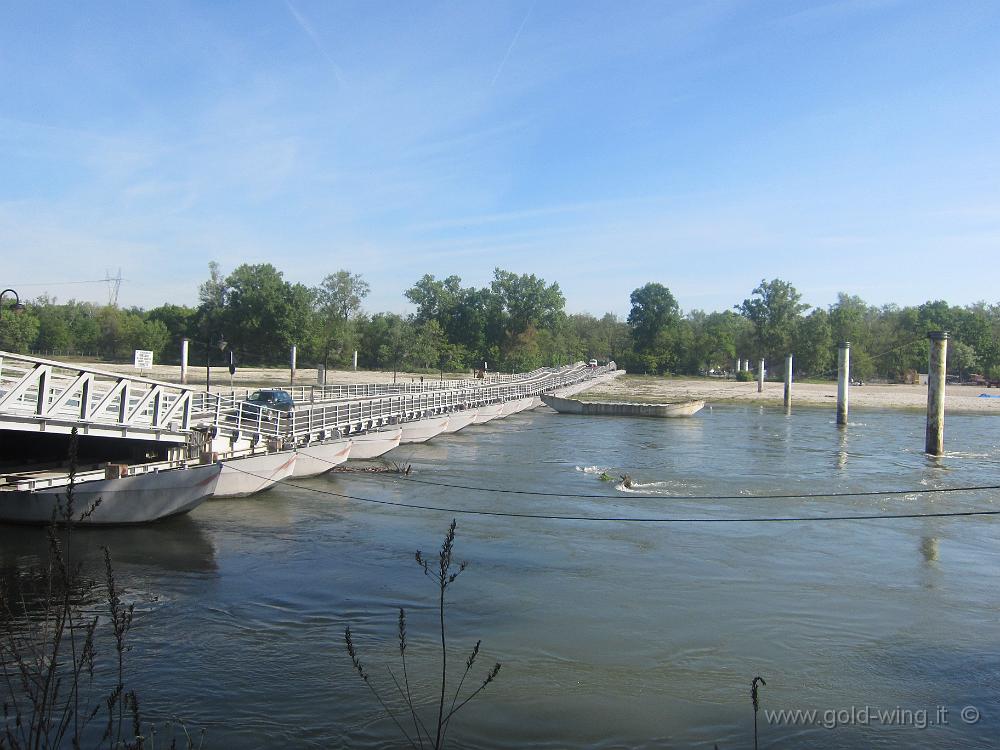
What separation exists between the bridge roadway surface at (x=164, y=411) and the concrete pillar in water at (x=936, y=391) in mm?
24445

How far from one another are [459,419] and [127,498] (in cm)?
2881

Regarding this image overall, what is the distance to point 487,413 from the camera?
53.5m

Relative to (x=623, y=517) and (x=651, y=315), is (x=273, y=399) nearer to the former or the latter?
(x=623, y=517)

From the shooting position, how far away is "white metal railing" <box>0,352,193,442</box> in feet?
53.0

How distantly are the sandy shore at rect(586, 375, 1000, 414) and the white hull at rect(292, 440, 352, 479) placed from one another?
52.0 metres

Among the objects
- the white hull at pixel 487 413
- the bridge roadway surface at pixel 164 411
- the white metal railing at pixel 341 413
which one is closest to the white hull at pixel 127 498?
the bridge roadway surface at pixel 164 411

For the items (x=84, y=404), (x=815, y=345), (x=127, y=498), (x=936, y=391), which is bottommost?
(x=127, y=498)

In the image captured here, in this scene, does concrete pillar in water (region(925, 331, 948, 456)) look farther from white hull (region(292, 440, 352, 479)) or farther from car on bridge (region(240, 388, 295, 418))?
car on bridge (region(240, 388, 295, 418))

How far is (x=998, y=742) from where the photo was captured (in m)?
9.43

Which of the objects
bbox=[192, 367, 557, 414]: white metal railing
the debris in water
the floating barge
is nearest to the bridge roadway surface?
bbox=[192, 367, 557, 414]: white metal railing

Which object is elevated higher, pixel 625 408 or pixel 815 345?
pixel 815 345

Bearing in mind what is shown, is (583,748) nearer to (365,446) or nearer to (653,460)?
(365,446)

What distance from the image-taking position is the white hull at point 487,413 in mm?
51938

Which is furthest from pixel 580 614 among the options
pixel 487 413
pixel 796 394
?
pixel 796 394
